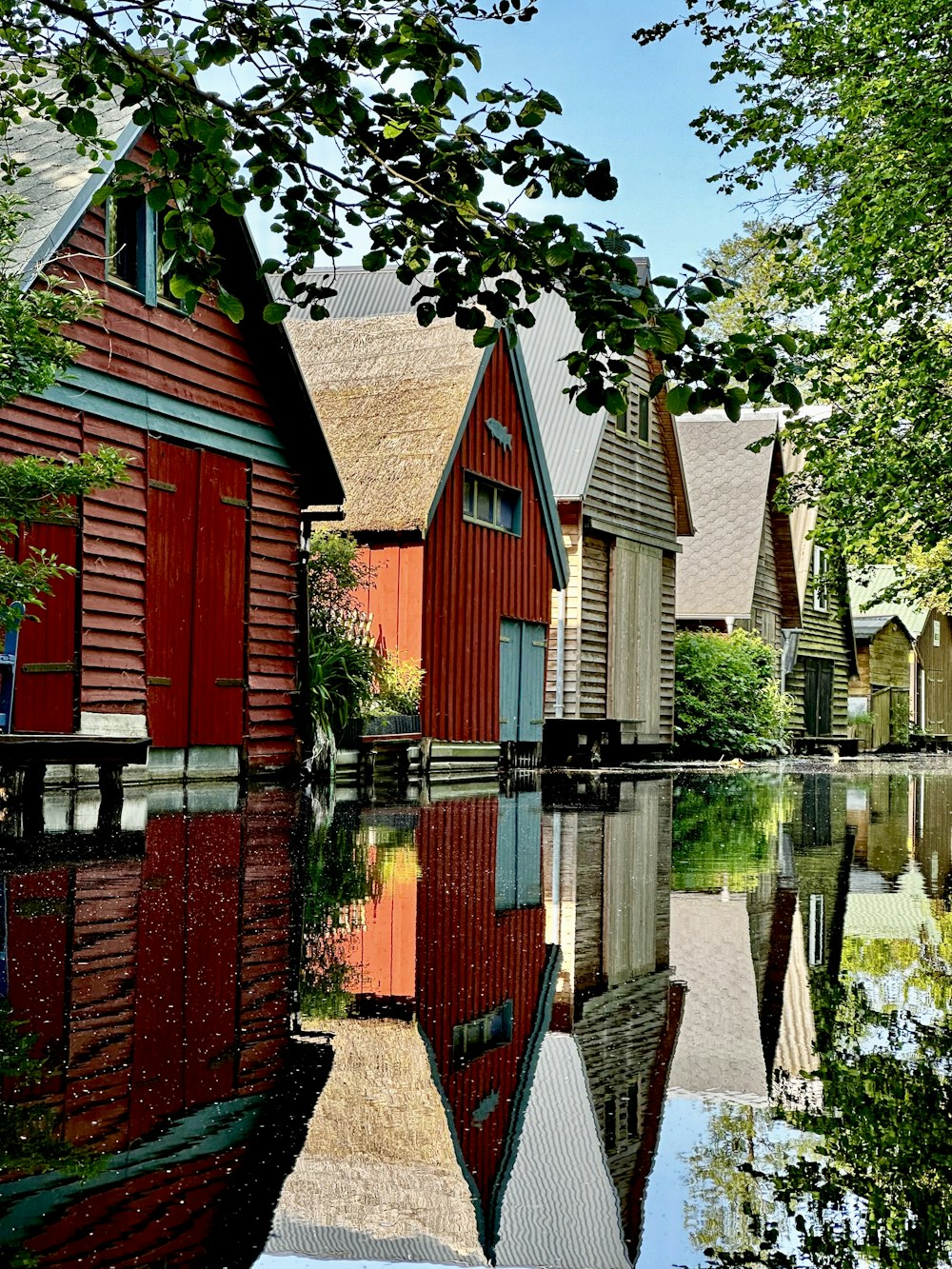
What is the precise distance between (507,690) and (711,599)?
37.6 feet

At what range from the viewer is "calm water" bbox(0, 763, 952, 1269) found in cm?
275

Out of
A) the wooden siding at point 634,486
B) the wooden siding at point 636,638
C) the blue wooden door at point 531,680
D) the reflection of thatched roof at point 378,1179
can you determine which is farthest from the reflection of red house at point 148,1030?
the wooden siding at point 636,638

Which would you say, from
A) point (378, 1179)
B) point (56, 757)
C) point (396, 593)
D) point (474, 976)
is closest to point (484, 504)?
point (396, 593)

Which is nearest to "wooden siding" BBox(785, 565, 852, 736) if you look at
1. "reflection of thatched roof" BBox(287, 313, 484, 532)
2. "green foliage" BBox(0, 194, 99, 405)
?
"reflection of thatched roof" BBox(287, 313, 484, 532)

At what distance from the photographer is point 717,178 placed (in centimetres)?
1844

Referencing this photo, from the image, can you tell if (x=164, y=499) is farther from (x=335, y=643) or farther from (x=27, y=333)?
(x=27, y=333)

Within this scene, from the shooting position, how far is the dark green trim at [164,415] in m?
15.6

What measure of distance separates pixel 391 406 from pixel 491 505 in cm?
279

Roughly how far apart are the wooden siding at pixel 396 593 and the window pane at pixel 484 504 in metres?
2.61

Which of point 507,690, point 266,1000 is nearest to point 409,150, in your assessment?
point 266,1000

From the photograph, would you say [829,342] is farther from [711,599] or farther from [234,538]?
[711,599]

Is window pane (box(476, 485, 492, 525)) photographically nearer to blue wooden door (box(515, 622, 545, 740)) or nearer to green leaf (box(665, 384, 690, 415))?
blue wooden door (box(515, 622, 545, 740))

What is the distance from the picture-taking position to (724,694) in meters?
34.7

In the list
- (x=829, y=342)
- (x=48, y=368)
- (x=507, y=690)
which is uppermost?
(x=829, y=342)
